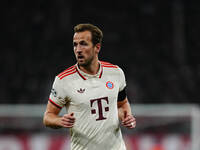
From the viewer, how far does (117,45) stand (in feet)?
37.3

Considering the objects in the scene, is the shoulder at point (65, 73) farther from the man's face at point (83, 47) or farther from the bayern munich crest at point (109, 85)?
the bayern munich crest at point (109, 85)

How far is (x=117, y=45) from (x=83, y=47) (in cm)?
814

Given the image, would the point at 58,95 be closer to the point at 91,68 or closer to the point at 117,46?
the point at 91,68

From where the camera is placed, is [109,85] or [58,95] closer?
[58,95]

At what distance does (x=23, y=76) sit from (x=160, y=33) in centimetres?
401

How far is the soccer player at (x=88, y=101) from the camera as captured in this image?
3.27m

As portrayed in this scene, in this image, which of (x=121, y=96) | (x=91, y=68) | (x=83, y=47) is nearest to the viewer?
(x=83, y=47)

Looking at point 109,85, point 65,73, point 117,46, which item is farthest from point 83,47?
point 117,46

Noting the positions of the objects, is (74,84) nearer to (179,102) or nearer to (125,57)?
(179,102)

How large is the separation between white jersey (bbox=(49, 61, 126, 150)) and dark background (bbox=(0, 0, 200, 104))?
6.25m

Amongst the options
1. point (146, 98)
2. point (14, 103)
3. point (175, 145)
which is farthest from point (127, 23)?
point (175, 145)

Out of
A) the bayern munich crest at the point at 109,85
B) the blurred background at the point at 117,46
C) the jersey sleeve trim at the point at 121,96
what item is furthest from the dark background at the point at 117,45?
the bayern munich crest at the point at 109,85

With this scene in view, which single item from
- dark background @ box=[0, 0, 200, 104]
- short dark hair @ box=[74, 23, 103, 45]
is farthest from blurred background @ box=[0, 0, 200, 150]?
short dark hair @ box=[74, 23, 103, 45]

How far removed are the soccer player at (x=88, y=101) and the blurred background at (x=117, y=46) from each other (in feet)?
19.5
